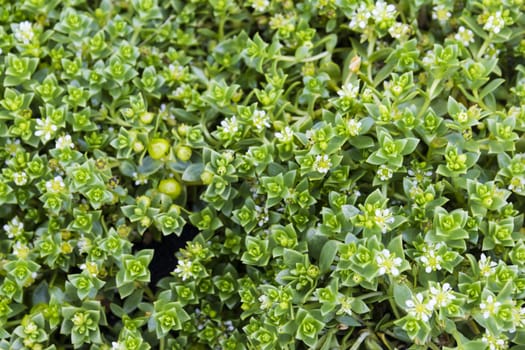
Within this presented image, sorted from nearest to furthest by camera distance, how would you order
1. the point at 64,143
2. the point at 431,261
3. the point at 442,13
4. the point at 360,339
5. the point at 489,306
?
the point at 489,306, the point at 431,261, the point at 360,339, the point at 64,143, the point at 442,13

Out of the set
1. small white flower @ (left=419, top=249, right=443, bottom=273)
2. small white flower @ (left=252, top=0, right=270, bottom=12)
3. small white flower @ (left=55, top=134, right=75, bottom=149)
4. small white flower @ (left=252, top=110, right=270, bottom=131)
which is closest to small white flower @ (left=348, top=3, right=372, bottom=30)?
small white flower @ (left=252, top=0, right=270, bottom=12)

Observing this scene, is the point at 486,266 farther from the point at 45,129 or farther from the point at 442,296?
the point at 45,129

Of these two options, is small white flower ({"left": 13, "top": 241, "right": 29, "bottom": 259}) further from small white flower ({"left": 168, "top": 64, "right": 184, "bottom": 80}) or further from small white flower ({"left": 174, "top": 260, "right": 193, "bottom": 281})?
small white flower ({"left": 168, "top": 64, "right": 184, "bottom": 80})

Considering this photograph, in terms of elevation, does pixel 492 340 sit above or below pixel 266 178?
below

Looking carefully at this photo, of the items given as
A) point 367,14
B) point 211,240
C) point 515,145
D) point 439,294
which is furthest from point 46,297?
point 515,145

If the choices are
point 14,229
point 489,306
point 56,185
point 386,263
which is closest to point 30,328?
point 14,229

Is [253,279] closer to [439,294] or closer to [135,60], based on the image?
[439,294]

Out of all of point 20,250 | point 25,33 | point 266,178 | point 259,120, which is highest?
point 25,33

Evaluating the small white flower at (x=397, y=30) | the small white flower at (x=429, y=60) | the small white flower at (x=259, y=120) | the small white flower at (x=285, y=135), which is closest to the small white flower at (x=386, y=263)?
the small white flower at (x=285, y=135)
